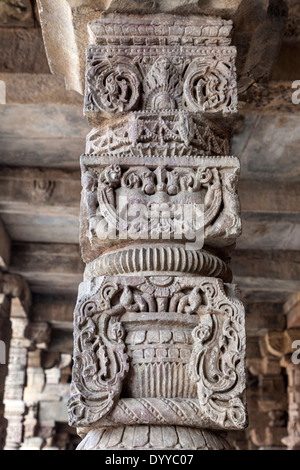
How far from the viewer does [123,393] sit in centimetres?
284

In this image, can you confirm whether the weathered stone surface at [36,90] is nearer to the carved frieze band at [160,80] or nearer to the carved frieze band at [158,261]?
the carved frieze band at [160,80]

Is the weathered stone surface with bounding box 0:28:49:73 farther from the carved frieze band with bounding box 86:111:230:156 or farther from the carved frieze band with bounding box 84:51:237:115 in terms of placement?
the carved frieze band with bounding box 86:111:230:156

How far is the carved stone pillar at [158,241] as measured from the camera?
2771 millimetres

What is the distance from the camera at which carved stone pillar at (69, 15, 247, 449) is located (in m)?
2.77

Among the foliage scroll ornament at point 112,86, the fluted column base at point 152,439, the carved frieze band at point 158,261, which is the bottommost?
the fluted column base at point 152,439

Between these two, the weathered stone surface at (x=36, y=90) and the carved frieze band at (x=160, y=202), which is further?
the weathered stone surface at (x=36, y=90)

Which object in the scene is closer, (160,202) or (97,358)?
(97,358)

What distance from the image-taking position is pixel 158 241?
3016 millimetres

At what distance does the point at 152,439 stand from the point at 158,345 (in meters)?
0.40

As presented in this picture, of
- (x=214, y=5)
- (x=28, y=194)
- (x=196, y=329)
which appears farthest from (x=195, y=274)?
(x=28, y=194)

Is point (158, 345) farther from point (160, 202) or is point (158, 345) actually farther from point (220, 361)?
point (160, 202)

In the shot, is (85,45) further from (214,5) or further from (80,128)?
(80,128)

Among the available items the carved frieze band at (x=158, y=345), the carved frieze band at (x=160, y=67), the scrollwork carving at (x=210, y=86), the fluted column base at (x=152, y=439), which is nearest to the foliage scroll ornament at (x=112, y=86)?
the carved frieze band at (x=160, y=67)

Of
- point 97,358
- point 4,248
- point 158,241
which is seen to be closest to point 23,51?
point 158,241
